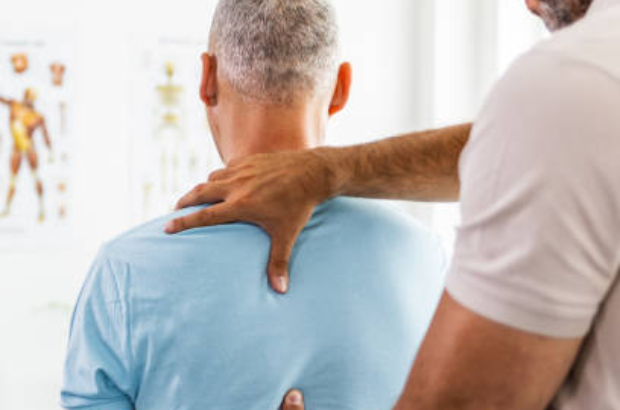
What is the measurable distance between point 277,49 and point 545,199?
21.3 inches

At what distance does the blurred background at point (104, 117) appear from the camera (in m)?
2.32

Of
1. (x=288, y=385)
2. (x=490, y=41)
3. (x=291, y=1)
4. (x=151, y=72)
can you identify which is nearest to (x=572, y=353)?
(x=288, y=385)

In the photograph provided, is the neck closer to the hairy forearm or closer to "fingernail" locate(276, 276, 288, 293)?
the hairy forearm

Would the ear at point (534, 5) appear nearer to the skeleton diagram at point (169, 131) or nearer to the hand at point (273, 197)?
the hand at point (273, 197)

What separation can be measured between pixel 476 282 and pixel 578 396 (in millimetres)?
128

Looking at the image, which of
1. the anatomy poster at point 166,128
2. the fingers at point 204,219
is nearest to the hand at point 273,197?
the fingers at point 204,219

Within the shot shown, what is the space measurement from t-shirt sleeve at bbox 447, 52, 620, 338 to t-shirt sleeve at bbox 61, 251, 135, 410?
1.44ft

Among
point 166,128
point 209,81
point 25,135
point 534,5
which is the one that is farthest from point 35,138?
point 534,5

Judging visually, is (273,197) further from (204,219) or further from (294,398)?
(294,398)

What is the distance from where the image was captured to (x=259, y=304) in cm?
83

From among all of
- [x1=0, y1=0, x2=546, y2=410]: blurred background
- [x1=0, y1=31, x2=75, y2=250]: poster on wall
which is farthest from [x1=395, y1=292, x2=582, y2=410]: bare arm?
[x1=0, y1=31, x2=75, y2=250]: poster on wall

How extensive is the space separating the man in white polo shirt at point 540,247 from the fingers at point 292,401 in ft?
0.84

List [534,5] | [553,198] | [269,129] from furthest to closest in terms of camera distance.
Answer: [269,129] < [534,5] < [553,198]

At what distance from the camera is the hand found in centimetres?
84
